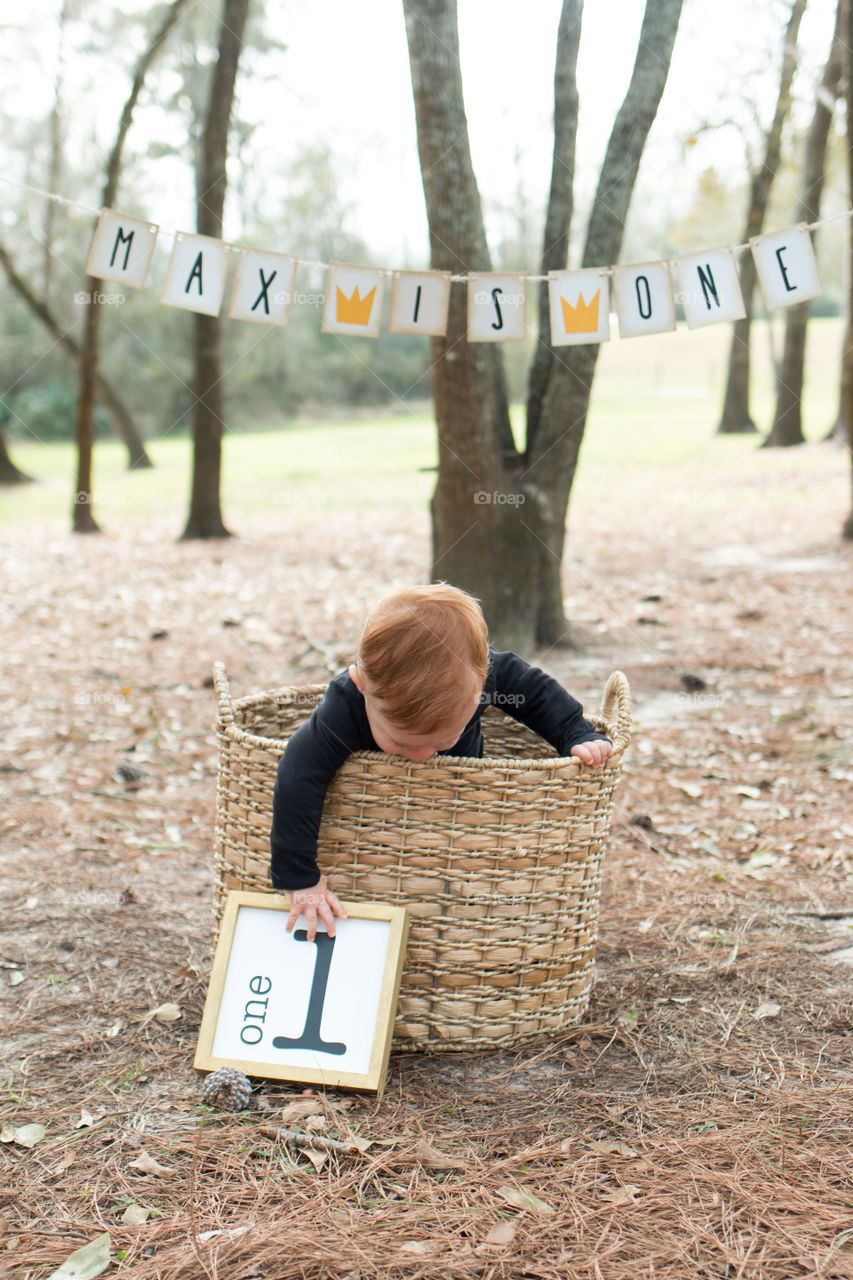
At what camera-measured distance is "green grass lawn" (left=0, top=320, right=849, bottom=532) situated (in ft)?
37.7

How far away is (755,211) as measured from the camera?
11836 mm

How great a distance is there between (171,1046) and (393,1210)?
679 mm

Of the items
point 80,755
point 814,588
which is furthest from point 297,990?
point 814,588

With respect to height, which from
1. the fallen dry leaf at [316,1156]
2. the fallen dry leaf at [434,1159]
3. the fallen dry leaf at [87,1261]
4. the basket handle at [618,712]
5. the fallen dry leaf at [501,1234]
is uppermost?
the basket handle at [618,712]

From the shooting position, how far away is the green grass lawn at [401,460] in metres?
11.5

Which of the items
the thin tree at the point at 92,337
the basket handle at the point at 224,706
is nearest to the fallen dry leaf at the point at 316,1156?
the basket handle at the point at 224,706

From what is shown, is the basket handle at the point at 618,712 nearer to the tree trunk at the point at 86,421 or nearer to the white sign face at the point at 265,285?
the white sign face at the point at 265,285

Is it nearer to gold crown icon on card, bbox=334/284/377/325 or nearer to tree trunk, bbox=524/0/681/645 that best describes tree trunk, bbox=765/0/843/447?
tree trunk, bbox=524/0/681/645

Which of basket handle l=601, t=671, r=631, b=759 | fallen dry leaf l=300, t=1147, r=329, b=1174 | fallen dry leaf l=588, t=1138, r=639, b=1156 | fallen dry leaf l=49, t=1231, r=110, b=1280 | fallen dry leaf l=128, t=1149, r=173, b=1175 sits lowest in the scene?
fallen dry leaf l=49, t=1231, r=110, b=1280

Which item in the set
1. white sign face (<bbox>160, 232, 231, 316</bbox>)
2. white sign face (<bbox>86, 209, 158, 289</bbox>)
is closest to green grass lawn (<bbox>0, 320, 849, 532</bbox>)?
white sign face (<bbox>160, 232, 231, 316</bbox>)

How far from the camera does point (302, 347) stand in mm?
25484

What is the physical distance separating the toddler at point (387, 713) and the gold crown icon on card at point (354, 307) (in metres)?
1.61

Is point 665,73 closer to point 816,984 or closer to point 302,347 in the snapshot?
point 816,984

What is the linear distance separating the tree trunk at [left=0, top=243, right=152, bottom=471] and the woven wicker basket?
8.84 m
